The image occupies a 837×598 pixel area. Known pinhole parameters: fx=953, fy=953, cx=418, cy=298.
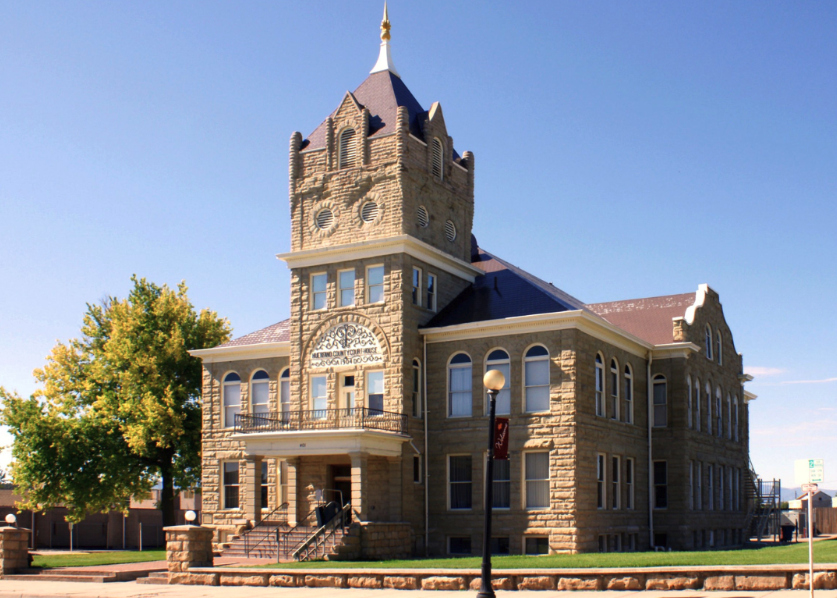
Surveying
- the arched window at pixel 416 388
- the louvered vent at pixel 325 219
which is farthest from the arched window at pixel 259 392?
the arched window at pixel 416 388

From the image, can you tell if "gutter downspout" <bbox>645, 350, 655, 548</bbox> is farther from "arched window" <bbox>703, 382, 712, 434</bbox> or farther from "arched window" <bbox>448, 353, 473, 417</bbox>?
"arched window" <bbox>448, 353, 473, 417</bbox>

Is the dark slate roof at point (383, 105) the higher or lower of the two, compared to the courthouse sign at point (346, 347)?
higher

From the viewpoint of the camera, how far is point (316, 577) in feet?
74.9

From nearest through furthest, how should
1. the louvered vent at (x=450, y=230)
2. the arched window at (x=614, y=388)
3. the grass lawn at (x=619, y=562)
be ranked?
the grass lawn at (x=619, y=562)
the arched window at (x=614, y=388)
the louvered vent at (x=450, y=230)

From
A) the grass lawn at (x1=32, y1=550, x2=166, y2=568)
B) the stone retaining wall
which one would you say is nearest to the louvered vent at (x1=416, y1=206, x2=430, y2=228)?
the grass lawn at (x1=32, y1=550, x2=166, y2=568)

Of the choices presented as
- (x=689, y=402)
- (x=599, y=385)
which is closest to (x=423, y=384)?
(x=599, y=385)

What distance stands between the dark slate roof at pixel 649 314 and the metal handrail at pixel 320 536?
15.9 meters

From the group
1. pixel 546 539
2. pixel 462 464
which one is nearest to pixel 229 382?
pixel 462 464

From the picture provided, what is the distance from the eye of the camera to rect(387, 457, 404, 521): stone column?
102 feet

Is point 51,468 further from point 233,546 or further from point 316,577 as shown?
point 316,577

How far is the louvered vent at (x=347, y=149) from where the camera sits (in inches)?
1348

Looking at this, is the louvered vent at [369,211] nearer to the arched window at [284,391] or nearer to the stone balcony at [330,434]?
the stone balcony at [330,434]

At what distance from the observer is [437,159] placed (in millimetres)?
35469

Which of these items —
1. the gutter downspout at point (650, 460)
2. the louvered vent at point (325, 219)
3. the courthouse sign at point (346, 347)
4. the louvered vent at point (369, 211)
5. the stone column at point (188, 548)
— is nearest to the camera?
the stone column at point (188, 548)
